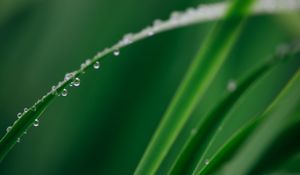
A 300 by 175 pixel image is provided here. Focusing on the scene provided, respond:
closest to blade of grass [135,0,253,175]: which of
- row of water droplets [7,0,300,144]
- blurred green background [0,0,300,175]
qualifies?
row of water droplets [7,0,300,144]

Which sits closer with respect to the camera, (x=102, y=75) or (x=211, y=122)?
(x=211, y=122)

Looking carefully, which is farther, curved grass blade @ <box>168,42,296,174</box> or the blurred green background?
the blurred green background

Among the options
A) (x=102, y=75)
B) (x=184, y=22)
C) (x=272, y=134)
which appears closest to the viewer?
(x=272, y=134)

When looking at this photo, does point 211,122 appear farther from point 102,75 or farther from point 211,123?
point 102,75

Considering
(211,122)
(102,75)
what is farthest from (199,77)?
(102,75)

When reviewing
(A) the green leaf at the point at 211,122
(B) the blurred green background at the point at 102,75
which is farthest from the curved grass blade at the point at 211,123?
(B) the blurred green background at the point at 102,75

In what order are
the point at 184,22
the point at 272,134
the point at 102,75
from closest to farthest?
the point at 272,134 → the point at 184,22 → the point at 102,75

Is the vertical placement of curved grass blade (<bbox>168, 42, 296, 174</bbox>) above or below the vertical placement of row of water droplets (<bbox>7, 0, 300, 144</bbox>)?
below

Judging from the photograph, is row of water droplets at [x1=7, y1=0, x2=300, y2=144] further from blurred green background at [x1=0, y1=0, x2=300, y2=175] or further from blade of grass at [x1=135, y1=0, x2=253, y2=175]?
blurred green background at [x1=0, y1=0, x2=300, y2=175]

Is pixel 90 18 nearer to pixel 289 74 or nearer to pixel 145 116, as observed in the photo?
pixel 145 116
